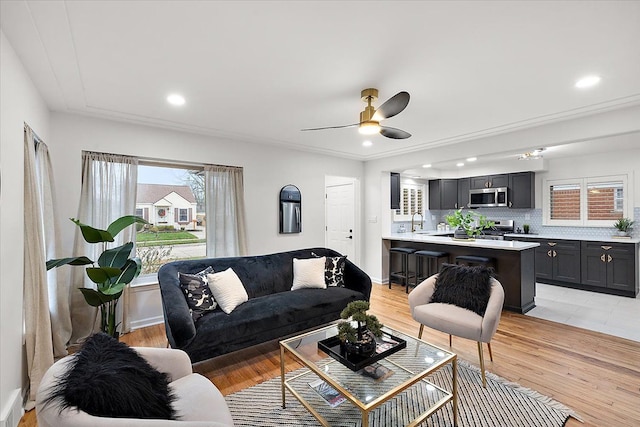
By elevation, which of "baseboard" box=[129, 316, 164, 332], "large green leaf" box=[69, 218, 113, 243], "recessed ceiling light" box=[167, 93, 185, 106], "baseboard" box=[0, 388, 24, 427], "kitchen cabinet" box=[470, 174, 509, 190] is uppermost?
"recessed ceiling light" box=[167, 93, 185, 106]

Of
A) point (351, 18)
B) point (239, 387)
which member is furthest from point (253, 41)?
point (239, 387)

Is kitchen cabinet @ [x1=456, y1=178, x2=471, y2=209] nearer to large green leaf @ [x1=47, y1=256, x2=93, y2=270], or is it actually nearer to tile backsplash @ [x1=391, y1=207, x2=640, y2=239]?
tile backsplash @ [x1=391, y1=207, x2=640, y2=239]

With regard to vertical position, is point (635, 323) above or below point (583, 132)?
below

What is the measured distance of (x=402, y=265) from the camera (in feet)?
18.5

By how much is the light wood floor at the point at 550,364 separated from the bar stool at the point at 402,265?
164 cm

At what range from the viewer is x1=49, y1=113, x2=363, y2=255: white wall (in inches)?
126

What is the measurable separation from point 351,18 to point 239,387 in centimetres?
281

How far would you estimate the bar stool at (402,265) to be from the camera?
525 centimetres

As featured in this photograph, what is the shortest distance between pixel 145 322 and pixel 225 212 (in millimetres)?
1693

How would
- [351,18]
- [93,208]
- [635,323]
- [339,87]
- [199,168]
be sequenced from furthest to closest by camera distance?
[199,168] → [635,323] → [93,208] → [339,87] → [351,18]

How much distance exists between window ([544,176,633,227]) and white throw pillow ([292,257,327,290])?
5357 mm

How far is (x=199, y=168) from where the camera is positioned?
416 cm

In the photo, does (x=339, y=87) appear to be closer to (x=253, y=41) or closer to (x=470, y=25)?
(x=253, y=41)

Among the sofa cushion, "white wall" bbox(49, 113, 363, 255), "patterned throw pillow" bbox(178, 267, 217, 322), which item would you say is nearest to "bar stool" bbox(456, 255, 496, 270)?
the sofa cushion
